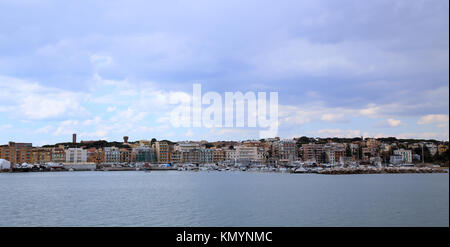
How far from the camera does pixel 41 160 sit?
90.5 meters

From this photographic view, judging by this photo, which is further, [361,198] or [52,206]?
[361,198]

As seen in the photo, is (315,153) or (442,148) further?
(315,153)

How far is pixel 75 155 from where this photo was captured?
8788cm

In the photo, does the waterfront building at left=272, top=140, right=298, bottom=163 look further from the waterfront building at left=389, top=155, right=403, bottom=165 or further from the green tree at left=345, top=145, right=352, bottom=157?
the waterfront building at left=389, top=155, right=403, bottom=165

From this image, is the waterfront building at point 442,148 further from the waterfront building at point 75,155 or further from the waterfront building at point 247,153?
the waterfront building at point 75,155

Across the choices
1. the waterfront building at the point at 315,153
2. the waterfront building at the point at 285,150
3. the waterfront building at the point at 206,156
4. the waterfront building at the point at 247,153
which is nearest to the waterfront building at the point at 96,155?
the waterfront building at the point at 206,156

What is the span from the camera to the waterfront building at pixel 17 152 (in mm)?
83606

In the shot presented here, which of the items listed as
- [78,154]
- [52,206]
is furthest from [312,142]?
[52,206]

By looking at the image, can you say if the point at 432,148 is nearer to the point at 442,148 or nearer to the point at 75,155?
the point at 442,148

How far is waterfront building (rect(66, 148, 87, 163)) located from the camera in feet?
288

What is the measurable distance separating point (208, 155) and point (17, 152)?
40.5m

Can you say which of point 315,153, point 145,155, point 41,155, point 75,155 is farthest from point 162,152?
point 315,153
